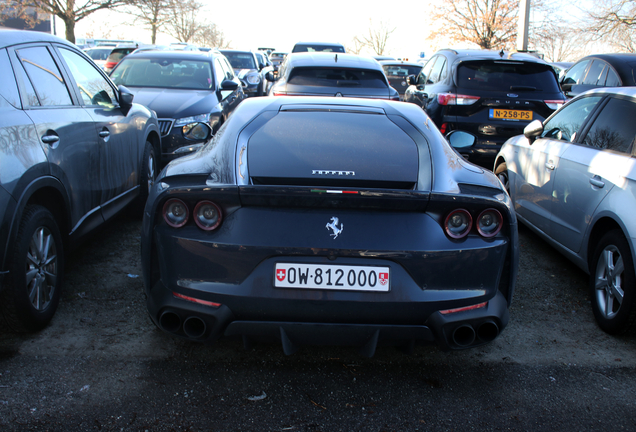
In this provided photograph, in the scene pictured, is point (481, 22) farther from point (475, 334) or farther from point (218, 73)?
point (475, 334)

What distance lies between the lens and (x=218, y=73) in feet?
30.1

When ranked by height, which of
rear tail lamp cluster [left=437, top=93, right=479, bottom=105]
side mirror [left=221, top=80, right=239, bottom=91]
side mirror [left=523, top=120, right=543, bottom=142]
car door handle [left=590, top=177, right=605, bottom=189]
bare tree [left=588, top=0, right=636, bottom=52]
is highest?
bare tree [left=588, top=0, right=636, bottom=52]

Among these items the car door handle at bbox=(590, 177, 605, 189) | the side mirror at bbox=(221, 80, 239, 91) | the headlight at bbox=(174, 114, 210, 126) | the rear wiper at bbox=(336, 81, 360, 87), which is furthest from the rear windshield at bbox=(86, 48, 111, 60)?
the car door handle at bbox=(590, 177, 605, 189)

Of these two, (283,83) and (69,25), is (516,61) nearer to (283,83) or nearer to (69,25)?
(283,83)

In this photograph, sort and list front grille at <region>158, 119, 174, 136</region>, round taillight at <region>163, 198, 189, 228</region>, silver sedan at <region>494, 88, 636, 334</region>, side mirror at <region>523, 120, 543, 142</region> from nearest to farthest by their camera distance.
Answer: round taillight at <region>163, 198, 189, 228</region> → silver sedan at <region>494, 88, 636, 334</region> → side mirror at <region>523, 120, 543, 142</region> → front grille at <region>158, 119, 174, 136</region>

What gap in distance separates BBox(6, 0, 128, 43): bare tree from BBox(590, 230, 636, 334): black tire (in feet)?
93.6

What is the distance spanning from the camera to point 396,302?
2.39m

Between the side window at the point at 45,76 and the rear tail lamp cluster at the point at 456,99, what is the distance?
5.10 m

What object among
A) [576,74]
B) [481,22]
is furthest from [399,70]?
[481,22]

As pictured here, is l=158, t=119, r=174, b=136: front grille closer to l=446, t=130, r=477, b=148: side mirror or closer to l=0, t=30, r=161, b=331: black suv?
l=0, t=30, r=161, b=331: black suv

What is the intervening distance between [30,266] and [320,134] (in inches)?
71.0

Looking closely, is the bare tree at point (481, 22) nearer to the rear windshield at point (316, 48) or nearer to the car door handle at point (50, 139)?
the rear windshield at point (316, 48)

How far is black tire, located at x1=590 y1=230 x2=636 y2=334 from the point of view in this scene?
321cm

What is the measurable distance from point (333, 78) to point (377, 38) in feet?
216
